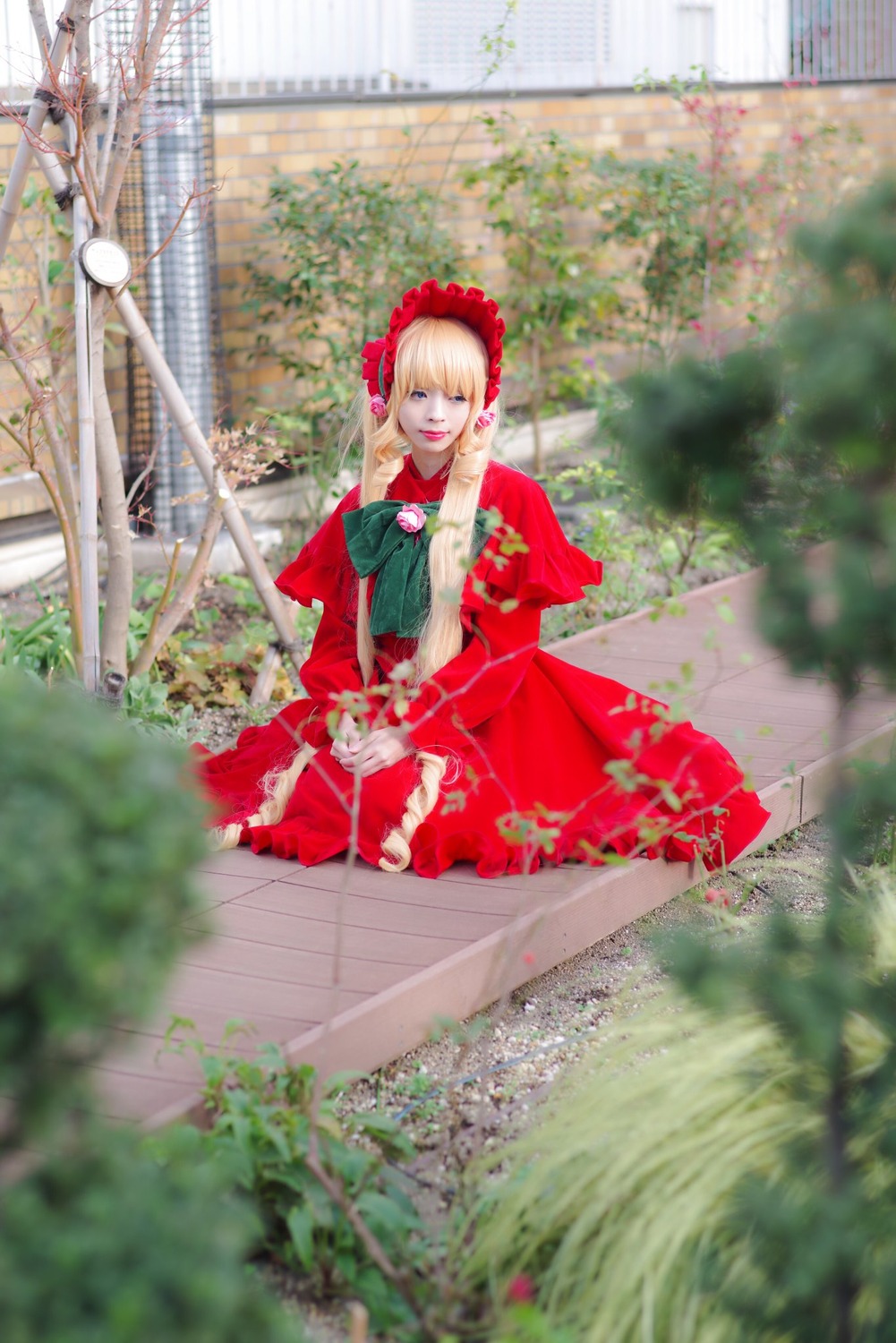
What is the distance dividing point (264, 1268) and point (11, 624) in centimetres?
302

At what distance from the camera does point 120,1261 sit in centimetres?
143

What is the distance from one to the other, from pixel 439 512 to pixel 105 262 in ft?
3.81

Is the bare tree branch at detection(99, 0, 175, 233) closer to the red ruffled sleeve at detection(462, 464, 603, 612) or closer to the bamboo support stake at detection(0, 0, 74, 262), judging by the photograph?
the bamboo support stake at detection(0, 0, 74, 262)

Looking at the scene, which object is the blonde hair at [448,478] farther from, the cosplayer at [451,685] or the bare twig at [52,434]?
the bare twig at [52,434]

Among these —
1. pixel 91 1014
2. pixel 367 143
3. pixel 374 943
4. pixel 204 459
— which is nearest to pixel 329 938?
pixel 374 943

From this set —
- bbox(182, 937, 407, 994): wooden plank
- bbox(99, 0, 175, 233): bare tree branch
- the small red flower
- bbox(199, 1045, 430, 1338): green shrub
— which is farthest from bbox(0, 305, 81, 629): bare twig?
the small red flower

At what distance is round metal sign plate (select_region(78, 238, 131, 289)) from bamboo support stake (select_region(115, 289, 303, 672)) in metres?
0.10

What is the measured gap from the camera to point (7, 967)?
1369 millimetres

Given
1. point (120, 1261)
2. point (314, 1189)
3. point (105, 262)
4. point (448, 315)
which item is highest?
point (105, 262)

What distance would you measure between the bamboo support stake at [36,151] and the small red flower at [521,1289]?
9.52 ft

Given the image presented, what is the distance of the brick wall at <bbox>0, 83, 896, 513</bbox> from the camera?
6461mm

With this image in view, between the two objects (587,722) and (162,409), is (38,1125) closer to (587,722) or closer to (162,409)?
(587,722)

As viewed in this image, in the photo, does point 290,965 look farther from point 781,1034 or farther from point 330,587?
point 781,1034

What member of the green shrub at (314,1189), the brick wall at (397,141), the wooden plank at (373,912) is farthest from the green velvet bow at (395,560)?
the brick wall at (397,141)
